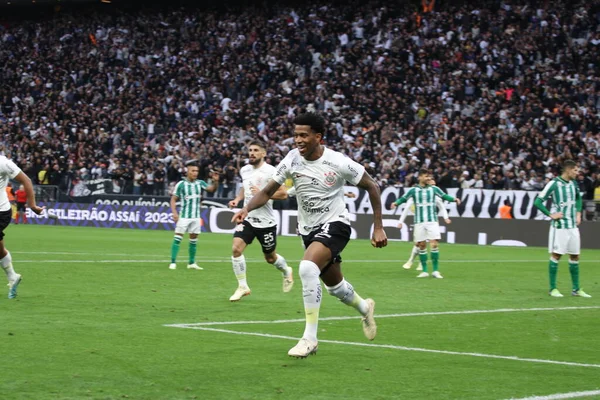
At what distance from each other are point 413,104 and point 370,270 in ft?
67.9

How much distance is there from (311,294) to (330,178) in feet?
3.90

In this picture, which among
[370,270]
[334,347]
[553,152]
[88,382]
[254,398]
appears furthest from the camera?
[553,152]

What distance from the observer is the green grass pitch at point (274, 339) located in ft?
25.6

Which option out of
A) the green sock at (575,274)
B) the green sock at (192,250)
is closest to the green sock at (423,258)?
the green sock at (575,274)

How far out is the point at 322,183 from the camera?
32.2 feet

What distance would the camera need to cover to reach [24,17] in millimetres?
64188

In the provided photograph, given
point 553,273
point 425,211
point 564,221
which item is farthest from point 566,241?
point 425,211

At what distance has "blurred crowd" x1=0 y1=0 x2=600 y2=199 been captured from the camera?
38.3m

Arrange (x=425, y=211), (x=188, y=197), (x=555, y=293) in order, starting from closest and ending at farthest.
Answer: (x=555, y=293) → (x=425, y=211) → (x=188, y=197)

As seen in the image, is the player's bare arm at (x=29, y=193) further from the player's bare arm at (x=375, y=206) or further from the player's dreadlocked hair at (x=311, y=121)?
the player's bare arm at (x=375, y=206)

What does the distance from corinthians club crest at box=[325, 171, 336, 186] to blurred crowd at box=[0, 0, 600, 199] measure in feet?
85.5

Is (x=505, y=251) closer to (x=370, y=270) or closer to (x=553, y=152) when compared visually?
(x=553, y=152)

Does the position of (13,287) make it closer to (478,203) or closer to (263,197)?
(263,197)

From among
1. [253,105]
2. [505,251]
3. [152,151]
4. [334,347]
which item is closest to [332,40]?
[253,105]
